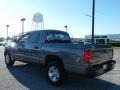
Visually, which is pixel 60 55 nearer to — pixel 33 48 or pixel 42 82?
pixel 42 82

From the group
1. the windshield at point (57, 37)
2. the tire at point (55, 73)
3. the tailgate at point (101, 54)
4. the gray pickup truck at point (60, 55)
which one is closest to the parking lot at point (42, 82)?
the tire at point (55, 73)

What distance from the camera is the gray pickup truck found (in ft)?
23.0

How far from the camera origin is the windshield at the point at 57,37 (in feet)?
29.9

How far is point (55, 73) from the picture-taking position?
8.02m

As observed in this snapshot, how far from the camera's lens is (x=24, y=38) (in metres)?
10.3

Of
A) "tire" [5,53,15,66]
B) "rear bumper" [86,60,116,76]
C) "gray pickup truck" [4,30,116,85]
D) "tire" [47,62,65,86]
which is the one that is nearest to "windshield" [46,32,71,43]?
"gray pickup truck" [4,30,116,85]

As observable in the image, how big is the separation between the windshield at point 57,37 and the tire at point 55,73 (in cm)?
125

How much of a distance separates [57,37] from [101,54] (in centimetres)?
248

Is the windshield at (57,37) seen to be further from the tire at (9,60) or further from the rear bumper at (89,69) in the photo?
the tire at (9,60)

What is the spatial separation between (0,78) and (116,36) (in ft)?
256

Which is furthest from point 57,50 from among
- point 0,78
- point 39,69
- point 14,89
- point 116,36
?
point 116,36

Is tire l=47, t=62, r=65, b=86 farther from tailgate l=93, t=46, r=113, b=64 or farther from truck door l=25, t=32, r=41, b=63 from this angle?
tailgate l=93, t=46, r=113, b=64

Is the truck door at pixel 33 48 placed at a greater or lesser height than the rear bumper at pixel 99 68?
greater

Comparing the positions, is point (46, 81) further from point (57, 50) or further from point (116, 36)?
point (116, 36)
